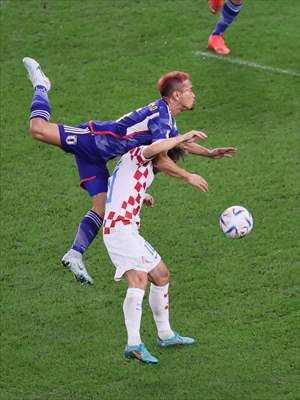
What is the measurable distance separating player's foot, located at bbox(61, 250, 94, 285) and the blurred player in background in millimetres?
7351

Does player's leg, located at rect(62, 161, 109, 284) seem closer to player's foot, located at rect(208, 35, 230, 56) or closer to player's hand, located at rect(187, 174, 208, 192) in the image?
player's hand, located at rect(187, 174, 208, 192)

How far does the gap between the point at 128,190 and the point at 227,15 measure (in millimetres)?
7339

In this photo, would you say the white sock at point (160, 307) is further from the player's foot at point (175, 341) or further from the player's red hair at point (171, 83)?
the player's red hair at point (171, 83)

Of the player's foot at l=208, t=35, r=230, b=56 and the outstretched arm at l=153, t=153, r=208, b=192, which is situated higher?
the player's foot at l=208, t=35, r=230, b=56

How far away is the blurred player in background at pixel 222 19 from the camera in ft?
61.0

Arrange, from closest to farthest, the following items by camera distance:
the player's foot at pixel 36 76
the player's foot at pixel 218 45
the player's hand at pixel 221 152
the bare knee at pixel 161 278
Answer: the player's hand at pixel 221 152 < the bare knee at pixel 161 278 < the player's foot at pixel 36 76 < the player's foot at pixel 218 45

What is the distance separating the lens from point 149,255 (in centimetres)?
1228

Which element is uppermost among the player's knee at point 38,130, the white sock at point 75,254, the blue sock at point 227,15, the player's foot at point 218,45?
the blue sock at point 227,15

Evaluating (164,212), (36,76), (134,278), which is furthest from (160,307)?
(164,212)

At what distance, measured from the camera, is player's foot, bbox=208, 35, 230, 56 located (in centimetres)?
1911

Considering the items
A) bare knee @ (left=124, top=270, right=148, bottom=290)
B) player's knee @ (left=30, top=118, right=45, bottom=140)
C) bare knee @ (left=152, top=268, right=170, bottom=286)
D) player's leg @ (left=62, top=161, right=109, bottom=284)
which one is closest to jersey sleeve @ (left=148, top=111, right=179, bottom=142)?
player's leg @ (left=62, top=161, right=109, bottom=284)

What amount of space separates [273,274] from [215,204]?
1792mm

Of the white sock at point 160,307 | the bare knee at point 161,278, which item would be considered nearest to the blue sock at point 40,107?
the bare knee at point 161,278

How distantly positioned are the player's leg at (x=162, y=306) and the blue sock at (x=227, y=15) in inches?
278
